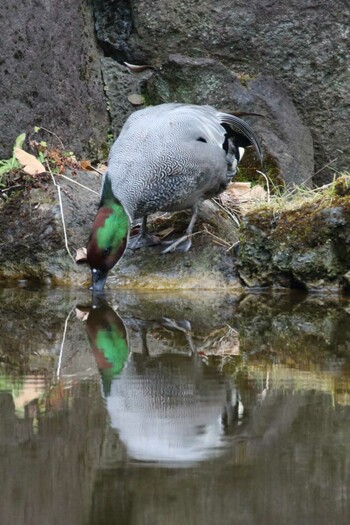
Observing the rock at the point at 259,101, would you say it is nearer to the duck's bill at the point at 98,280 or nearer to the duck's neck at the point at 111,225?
the duck's neck at the point at 111,225

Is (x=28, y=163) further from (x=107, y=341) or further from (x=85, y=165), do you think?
(x=107, y=341)

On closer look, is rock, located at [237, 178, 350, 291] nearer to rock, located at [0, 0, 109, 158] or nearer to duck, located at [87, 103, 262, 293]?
duck, located at [87, 103, 262, 293]

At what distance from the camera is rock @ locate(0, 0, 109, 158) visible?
7.95 m

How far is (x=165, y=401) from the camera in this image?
3848 millimetres

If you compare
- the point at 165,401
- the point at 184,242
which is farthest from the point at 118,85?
the point at 165,401

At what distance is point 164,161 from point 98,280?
0.90m

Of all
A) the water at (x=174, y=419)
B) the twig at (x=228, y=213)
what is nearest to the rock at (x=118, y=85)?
the twig at (x=228, y=213)

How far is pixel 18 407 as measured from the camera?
3.78m

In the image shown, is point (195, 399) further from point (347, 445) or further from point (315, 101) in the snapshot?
point (315, 101)

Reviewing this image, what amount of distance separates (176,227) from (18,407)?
396 cm

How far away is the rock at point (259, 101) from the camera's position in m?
8.35

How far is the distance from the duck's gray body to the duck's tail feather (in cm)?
33

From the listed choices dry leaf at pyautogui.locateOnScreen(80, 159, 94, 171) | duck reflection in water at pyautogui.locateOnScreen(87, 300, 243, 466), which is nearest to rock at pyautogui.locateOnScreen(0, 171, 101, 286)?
dry leaf at pyautogui.locateOnScreen(80, 159, 94, 171)

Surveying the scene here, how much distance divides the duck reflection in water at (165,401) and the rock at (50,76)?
11.2 feet
